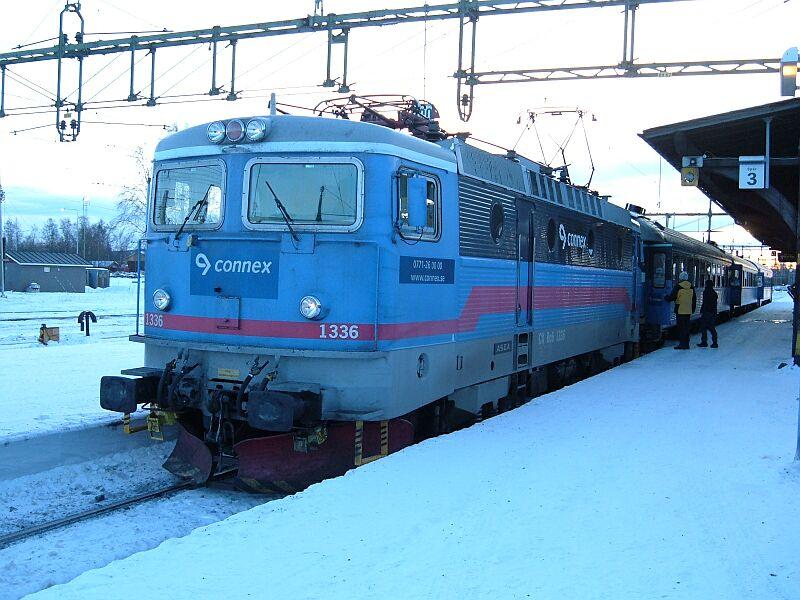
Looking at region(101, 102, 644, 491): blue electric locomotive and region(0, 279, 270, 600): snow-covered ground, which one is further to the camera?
region(101, 102, 644, 491): blue electric locomotive

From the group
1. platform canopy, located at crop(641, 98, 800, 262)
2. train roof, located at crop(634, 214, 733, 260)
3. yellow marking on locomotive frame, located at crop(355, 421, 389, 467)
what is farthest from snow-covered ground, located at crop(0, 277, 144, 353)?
platform canopy, located at crop(641, 98, 800, 262)

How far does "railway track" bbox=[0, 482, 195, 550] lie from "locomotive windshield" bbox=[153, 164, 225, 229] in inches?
102

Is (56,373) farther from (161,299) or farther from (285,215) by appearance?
(285,215)

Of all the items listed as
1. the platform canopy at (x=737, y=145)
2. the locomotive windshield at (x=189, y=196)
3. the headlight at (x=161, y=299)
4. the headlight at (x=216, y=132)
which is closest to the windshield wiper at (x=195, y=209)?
the locomotive windshield at (x=189, y=196)

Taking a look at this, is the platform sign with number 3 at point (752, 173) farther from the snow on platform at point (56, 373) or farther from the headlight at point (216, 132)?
the snow on platform at point (56, 373)

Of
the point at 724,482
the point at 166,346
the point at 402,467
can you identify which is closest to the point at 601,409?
the point at 724,482

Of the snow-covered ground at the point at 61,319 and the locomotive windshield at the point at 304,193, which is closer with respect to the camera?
the locomotive windshield at the point at 304,193

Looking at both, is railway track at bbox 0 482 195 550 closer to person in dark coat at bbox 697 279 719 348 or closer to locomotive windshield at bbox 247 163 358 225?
locomotive windshield at bbox 247 163 358 225

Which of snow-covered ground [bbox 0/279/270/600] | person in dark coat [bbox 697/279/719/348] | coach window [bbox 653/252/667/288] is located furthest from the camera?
coach window [bbox 653/252/667/288]

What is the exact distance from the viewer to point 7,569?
17.4 feet

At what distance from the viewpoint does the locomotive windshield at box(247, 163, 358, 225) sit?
691 centimetres

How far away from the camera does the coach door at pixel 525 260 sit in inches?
387

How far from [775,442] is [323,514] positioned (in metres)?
4.96

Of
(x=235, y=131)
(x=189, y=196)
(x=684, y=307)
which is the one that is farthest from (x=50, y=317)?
(x=235, y=131)
